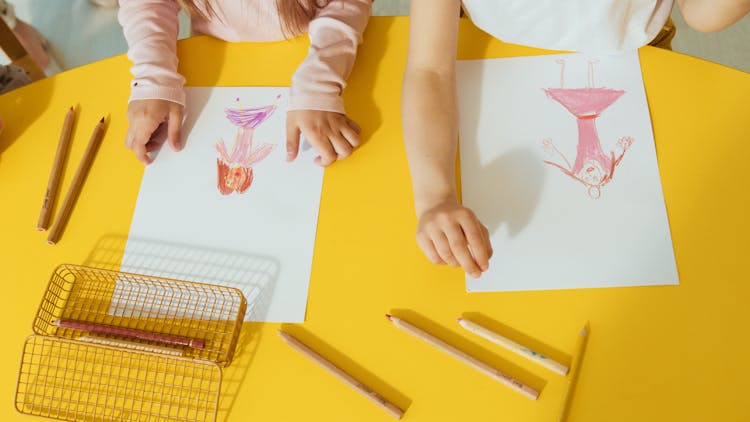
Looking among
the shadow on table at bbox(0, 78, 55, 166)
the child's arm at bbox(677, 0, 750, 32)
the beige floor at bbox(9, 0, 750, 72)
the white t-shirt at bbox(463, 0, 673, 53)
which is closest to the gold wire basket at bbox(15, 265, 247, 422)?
the shadow on table at bbox(0, 78, 55, 166)

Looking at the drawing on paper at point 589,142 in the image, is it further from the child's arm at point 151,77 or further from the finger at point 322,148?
the child's arm at point 151,77

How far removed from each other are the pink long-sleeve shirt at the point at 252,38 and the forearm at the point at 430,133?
0.10m

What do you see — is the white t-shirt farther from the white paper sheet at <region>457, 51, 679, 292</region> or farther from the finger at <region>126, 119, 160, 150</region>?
the finger at <region>126, 119, 160, 150</region>

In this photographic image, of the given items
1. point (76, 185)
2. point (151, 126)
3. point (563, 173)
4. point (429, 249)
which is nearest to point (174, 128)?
point (151, 126)

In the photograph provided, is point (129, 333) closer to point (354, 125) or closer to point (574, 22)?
point (354, 125)

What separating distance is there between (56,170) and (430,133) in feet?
1.58

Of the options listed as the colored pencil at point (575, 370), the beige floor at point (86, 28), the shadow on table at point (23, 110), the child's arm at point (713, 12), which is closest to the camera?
the colored pencil at point (575, 370)

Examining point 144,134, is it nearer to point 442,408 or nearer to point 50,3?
point 442,408

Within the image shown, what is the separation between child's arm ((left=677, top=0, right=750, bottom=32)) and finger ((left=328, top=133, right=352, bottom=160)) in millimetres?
468

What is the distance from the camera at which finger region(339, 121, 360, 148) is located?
0.65 metres

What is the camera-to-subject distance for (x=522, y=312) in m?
0.55

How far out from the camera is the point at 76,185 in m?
0.67

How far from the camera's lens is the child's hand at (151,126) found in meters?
0.68

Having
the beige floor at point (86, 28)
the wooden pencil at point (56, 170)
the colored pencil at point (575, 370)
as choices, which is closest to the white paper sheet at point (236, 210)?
the wooden pencil at point (56, 170)
